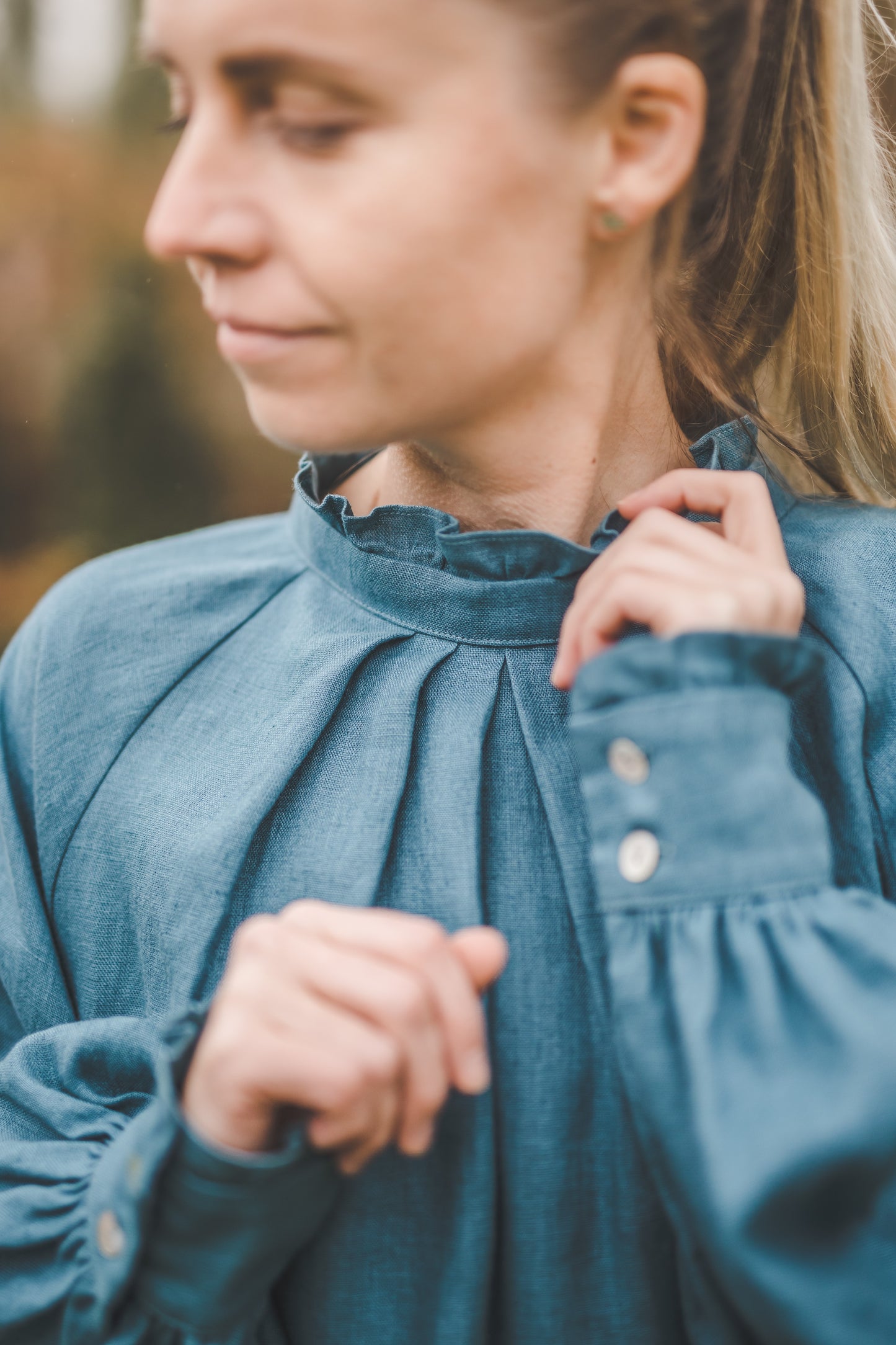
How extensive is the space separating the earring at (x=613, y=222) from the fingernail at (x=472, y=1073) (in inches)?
22.4

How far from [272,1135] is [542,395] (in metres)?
0.56

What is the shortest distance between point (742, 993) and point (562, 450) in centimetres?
44

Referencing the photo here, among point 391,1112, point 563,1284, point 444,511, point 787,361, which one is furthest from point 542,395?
point 563,1284

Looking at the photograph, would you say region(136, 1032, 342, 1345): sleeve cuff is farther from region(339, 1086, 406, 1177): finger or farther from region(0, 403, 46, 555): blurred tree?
region(0, 403, 46, 555): blurred tree

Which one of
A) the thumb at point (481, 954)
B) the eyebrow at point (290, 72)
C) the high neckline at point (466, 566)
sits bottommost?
the thumb at point (481, 954)

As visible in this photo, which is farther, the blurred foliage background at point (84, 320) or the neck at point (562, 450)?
the blurred foliage background at point (84, 320)

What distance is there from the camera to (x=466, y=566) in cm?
89

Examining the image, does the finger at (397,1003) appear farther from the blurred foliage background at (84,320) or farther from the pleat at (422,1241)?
the blurred foliage background at (84,320)

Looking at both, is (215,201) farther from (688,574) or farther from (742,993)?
(742,993)

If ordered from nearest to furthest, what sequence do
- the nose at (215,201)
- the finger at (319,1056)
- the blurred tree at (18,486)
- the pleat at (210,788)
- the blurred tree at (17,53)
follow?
1. the finger at (319,1056)
2. the nose at (215,201)
3. the pleat at (210,788)
4. the blurred tree at (17,53)
5. the blurred tree at (18,486)

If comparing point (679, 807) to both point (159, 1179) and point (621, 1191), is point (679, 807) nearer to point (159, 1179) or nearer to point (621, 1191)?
point (621, 1191)

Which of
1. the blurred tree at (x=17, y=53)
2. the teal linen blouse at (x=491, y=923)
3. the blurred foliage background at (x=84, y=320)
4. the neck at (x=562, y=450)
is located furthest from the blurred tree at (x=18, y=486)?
the neck at (x=562, y=450)

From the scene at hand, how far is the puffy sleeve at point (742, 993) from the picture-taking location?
2.15ft

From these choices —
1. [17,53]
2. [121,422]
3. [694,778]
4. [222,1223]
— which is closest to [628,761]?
[694,778]
